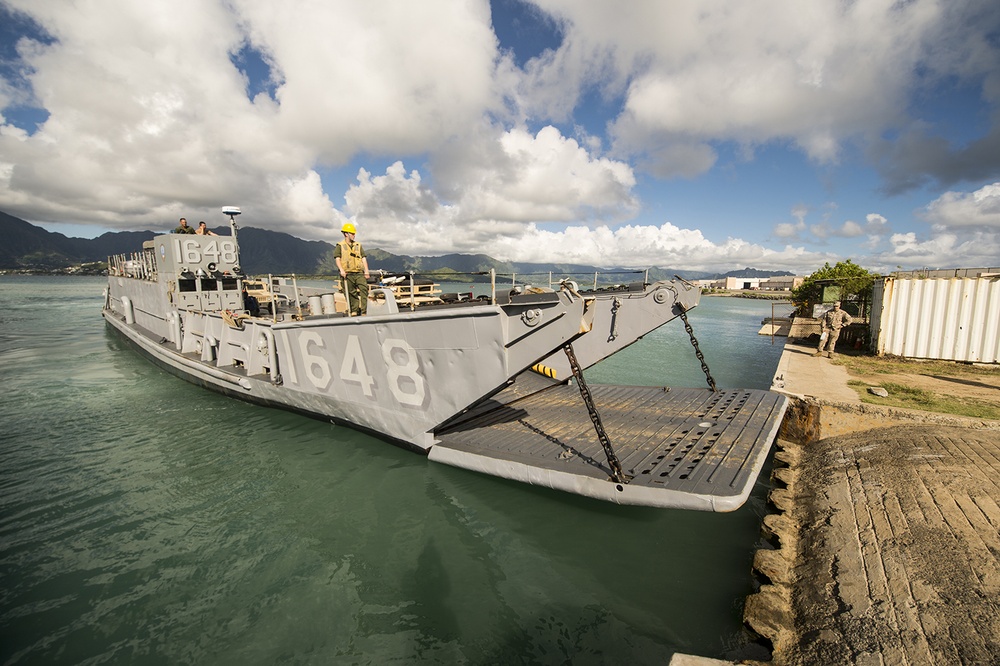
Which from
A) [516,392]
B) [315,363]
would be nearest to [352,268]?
[315,363]

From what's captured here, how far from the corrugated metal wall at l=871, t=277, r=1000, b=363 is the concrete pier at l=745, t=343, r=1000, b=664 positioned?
21.9 ft

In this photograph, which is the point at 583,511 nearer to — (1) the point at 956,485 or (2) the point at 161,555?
(1) the point at 956,485

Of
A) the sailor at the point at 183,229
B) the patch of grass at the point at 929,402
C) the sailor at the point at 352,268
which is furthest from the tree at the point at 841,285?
the sailor at the point at 183,229

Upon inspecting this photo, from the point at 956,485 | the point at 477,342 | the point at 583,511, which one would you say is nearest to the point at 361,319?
the point at 477,342

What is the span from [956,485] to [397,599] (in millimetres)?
6678

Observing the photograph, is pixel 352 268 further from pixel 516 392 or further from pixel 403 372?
pixel 516 392

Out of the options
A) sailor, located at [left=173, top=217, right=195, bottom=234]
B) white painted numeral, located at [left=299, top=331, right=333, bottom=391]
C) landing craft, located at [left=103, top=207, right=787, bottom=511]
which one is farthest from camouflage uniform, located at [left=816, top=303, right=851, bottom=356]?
sailor, located at [left=173, top=217, right=195, bottom=234]

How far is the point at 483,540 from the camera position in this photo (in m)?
5.34

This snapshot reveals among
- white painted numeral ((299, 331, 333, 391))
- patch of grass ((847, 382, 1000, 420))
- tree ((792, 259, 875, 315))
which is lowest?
patch of grass ((847, 382, 1000, 420))

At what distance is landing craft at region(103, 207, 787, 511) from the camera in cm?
531

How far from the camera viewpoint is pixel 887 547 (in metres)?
4.15

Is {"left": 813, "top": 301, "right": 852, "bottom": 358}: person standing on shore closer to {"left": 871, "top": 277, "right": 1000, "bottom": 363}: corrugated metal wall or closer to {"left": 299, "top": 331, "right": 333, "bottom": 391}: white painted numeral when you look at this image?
{"left": 871, "top": 277, "right": 1000, "bottom": 363}: corrugated metal wall

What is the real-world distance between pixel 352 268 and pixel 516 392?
4438 millimetres

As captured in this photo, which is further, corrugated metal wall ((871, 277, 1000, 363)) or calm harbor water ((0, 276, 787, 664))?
corrugated metal wall ((871, 277, 1000, 363))
